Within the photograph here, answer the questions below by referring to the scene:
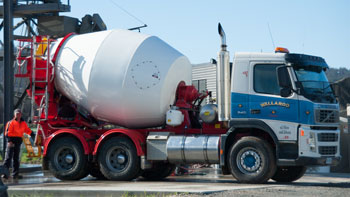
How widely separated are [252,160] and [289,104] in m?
1.46

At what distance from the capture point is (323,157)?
11.6 metres

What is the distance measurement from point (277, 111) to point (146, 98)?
10.9 ft

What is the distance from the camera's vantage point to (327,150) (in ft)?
38.7

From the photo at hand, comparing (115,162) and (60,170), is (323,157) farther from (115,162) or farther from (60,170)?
(60,170)

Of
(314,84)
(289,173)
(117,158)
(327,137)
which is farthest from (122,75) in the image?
(327,137)

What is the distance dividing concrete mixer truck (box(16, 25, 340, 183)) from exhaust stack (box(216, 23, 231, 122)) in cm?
2

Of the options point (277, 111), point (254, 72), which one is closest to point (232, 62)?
point (254, 72)

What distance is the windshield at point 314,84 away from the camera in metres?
11.8

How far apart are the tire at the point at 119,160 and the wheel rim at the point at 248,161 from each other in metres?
2.63

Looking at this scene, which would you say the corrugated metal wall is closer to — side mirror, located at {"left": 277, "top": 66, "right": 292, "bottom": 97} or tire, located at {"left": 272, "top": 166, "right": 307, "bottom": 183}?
tire, located at {"left": 272, "top": 166, "right": 307, "bottom": 183}

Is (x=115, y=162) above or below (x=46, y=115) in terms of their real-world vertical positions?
below

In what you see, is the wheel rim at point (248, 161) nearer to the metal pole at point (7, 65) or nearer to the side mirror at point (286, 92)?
the side mirror at point (286, 92)

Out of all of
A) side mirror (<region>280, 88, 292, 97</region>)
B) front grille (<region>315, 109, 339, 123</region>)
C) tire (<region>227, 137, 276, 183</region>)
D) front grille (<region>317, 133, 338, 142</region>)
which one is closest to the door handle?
tire (<region>227, 137, 276, 183</region>)

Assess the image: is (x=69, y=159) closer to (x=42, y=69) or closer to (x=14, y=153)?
(x=14, y=153)
